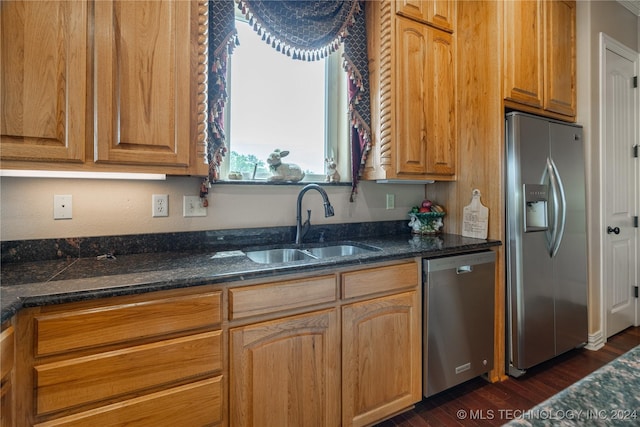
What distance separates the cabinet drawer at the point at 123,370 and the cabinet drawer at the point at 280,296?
13cm

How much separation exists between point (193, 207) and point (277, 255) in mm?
546

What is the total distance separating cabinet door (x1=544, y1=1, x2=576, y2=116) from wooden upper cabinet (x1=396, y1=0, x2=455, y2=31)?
734 millimetres

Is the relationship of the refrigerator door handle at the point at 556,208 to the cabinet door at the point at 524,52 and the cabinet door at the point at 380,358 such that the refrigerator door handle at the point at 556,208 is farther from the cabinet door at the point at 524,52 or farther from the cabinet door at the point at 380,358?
the cabinet door at the point at 380,358

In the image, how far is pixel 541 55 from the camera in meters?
2.16

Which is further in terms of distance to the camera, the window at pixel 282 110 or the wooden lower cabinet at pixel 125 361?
the window at pixel 282 110

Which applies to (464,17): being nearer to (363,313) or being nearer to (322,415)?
(363,313)

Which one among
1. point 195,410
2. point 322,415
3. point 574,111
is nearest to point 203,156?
point 195,410

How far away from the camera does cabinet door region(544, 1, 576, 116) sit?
2.21m

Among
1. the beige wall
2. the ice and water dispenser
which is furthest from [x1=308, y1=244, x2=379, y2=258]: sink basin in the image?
the beige wall

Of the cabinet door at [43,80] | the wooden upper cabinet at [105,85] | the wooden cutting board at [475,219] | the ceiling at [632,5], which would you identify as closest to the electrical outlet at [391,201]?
the wooden cutting board at [475,219]

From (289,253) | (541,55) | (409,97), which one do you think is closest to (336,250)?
(289,253)

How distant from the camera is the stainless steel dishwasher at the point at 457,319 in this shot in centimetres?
167

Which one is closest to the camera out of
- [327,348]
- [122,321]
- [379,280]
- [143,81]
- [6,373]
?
[6,373]

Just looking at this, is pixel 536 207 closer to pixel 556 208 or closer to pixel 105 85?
pixel 556 208
